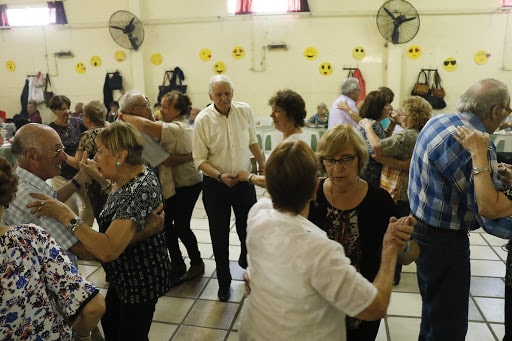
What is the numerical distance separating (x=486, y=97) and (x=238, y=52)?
269 inches

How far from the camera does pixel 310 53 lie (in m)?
7.75

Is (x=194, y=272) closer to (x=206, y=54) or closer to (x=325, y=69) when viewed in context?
(x=325, y=69)

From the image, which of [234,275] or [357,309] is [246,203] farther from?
[357,309]

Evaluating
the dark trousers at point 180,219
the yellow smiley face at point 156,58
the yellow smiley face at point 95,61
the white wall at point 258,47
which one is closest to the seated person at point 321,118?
the white wall at point 258,47

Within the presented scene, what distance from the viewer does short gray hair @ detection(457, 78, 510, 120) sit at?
5.36ft

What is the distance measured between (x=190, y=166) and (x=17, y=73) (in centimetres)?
795

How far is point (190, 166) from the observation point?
10.3 ft

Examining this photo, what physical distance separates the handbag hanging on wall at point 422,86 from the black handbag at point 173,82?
4664 mm

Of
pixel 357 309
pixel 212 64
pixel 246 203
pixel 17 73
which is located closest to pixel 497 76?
pixel 212 64

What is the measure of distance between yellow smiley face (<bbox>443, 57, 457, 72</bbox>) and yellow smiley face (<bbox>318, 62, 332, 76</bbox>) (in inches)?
85.3

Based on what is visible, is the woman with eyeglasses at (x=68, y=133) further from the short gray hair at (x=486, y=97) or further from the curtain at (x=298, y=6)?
the curtain at (x=298, y=6)

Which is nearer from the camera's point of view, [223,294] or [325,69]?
[223,294]

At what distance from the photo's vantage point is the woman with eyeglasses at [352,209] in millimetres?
1553

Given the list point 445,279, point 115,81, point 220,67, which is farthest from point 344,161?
point 115,81
